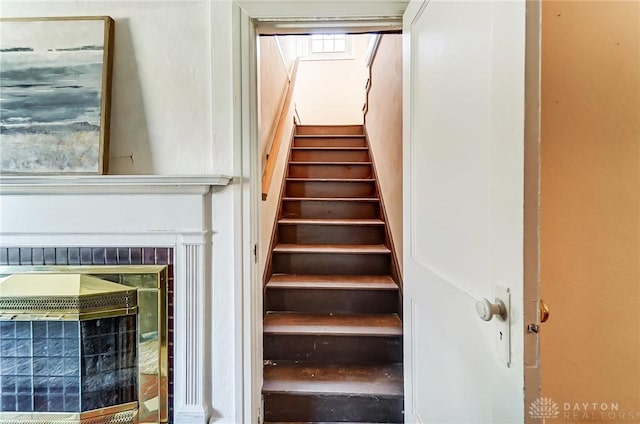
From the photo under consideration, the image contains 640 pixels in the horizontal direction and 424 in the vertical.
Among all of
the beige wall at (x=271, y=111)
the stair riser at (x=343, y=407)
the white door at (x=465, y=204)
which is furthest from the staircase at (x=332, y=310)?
the white door at (x=465, y=204)

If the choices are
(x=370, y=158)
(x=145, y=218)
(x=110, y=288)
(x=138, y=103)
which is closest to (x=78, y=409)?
(x=110, y=288)

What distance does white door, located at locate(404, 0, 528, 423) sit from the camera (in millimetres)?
611

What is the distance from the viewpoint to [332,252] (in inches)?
87.8

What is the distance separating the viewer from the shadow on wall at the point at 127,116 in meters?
1.32

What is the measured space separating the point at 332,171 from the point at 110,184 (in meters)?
2.14

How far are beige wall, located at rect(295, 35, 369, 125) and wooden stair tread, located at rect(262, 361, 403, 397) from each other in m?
3.33

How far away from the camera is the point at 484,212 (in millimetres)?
715

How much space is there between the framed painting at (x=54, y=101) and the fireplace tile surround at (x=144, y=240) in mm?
139

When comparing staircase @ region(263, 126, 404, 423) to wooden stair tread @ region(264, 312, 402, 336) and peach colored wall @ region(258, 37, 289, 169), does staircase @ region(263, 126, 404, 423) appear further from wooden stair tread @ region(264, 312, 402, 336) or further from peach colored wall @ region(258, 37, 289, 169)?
peach colored wall @ region(258, 37, 289, 169)

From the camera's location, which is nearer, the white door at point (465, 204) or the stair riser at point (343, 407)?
the white door at point (465, 204)

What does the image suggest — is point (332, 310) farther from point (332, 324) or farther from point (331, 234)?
point (331, 234)

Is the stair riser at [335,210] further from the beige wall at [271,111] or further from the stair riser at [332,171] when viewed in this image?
the stair riser at [332,171]

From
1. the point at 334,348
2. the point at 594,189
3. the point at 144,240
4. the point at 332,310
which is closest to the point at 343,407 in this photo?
the point at 334,348

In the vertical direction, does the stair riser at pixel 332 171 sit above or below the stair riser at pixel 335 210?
above
